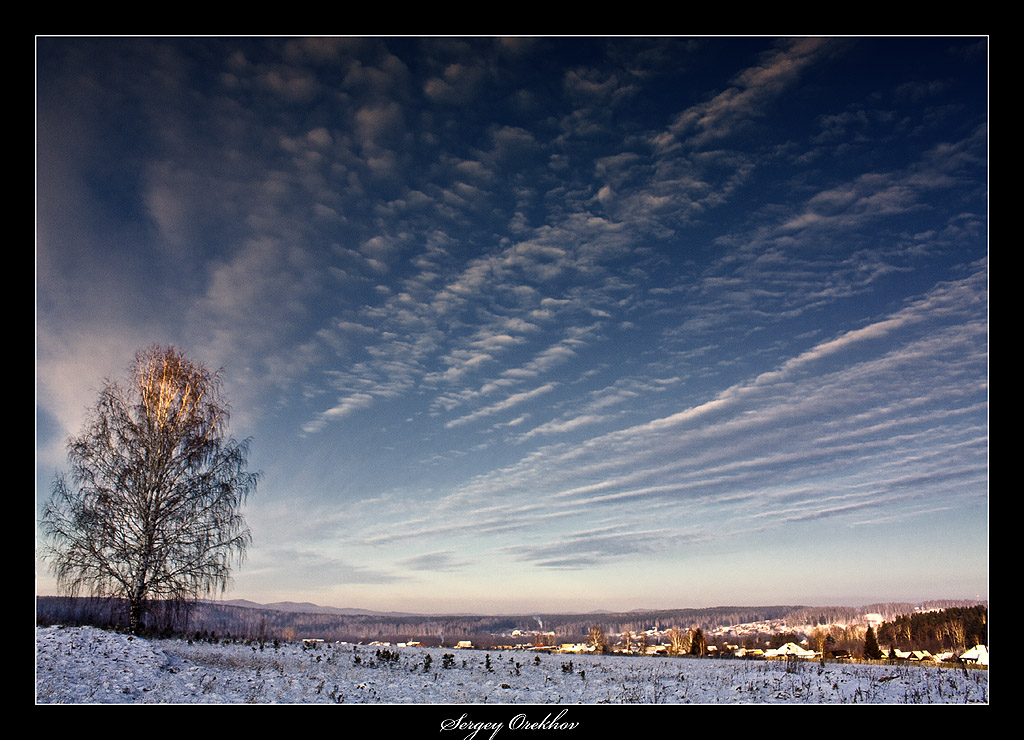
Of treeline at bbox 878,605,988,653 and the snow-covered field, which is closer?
the snow-covered field

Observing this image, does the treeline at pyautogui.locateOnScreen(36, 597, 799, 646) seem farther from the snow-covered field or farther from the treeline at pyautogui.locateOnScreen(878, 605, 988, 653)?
the treeline at pyautogui.locateOnScreen(878, 605, 988, 653)

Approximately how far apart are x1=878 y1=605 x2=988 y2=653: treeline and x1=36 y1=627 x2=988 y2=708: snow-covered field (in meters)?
56.4

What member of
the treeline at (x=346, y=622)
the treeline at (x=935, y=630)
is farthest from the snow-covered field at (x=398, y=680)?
the treeline at (x=935, y=630)

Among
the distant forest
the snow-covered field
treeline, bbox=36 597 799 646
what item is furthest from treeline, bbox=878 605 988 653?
the snow-covered field

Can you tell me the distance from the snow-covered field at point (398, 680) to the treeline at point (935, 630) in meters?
56.4

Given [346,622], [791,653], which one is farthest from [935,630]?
[346,622]

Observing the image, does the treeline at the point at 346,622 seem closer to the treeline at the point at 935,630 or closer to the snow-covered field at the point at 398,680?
the snow-covered field at the point at 398,680

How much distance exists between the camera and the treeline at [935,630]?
64.7 metres

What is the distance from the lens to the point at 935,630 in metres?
71.0

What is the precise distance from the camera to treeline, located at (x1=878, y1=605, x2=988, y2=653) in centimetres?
6469

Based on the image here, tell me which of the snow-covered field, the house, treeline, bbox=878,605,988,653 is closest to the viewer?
the snow-covered field

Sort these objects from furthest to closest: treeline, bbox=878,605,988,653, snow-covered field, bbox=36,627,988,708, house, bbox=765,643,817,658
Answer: treeline, bbox=878,605,988,653, house, bbox=765,643,817,658, snow-covered field, bbox=36,627,988,708
